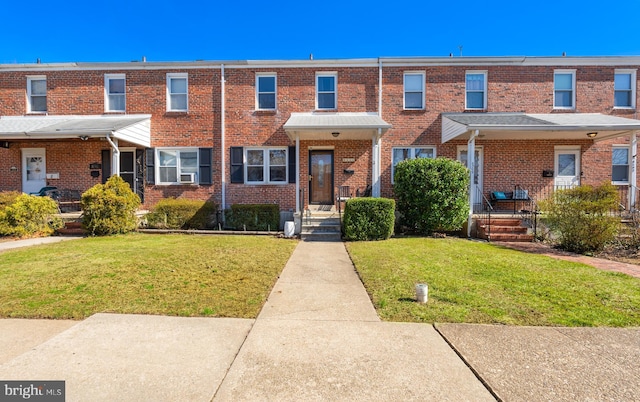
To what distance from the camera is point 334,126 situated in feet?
32.3

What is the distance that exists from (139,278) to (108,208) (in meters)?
5.94

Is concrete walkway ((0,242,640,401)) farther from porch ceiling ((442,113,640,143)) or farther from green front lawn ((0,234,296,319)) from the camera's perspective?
porch ceiling ((442,113,640,143))

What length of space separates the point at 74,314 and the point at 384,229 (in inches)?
284

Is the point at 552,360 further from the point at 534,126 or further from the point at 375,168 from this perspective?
the point at 534,126

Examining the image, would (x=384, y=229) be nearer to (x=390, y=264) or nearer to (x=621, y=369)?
(x=390, y=264)

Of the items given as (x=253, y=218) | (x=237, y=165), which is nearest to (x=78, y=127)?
(x=237, y=165)

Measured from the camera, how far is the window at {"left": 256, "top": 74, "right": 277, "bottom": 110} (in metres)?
12.2

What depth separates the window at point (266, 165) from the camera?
12.2m

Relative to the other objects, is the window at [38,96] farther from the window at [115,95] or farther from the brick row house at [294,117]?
the window at [115,95]

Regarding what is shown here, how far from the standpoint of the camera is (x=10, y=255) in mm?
6641

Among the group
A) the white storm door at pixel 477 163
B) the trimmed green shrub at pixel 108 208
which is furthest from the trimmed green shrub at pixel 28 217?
the white storm door at pixel 477 163

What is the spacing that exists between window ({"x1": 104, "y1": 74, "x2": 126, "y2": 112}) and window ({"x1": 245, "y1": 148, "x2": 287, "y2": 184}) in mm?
5475

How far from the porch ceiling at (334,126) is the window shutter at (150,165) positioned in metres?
5.67

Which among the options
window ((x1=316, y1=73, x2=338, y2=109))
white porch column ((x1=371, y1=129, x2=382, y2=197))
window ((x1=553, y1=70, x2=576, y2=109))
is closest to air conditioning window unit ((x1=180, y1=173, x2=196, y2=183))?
window ((x1=316, y1=73, x2=338, y2=109))
